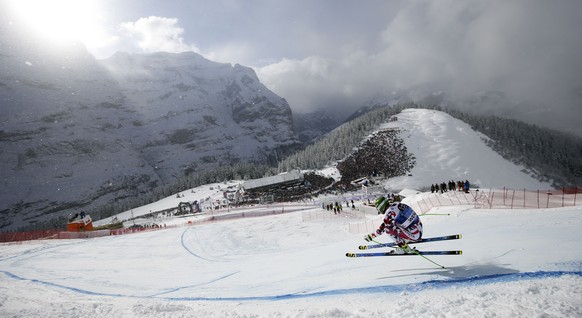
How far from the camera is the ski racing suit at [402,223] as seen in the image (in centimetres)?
769

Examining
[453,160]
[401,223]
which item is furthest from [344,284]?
[453,160]

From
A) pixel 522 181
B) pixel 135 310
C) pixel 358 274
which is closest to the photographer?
pixel 135 310

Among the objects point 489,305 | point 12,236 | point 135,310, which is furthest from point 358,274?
point 12,236

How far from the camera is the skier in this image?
7695 millimetres

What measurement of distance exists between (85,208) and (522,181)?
195m

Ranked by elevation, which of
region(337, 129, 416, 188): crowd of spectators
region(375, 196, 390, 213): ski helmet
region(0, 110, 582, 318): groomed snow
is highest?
region(337, 129, 416, 188): crowd of spectators

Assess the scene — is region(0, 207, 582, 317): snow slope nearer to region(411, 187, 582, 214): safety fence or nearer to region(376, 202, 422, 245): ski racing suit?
region(376, 202, 422, 245): ski racing suit

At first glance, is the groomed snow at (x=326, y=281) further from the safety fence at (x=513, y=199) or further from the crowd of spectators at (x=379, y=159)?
the crowd of spectators at (x=379, y=159)

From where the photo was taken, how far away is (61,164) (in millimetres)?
178375

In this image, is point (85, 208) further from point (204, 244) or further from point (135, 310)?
point (135, 310)

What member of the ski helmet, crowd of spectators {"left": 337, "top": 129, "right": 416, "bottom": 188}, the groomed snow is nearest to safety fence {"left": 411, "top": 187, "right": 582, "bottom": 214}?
the groomed snow

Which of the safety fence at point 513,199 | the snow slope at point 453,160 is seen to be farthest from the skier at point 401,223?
the snow slope at point 453,160

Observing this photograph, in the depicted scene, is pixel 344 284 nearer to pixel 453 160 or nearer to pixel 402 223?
pixel 402 223

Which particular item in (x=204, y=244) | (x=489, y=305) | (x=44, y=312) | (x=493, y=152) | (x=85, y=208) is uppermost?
(x=493, y=152)
